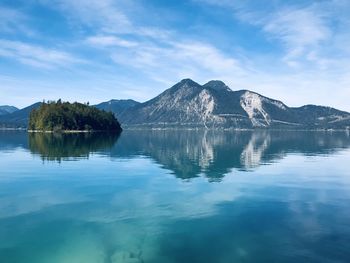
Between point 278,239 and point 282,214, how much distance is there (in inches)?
342

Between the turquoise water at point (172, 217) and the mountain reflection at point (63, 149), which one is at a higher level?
the mountain reflection at point (63, 149)

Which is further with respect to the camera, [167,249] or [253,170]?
[253,170]

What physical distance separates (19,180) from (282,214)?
41.6 metres

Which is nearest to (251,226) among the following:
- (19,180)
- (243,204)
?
(243,204)

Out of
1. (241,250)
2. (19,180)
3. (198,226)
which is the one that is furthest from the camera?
(19,180)

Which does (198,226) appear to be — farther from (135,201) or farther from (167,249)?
(135,201)

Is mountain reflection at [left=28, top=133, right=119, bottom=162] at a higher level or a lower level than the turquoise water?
higher

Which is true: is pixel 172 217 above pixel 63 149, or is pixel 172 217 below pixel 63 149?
below

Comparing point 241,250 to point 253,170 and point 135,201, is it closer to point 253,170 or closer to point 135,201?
point 135,201

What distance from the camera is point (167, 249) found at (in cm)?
2700

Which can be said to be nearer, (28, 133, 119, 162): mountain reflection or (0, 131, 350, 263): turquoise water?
(0, 131, 350, 263): turquoise water

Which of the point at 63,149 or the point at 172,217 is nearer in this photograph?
the point at 172,217

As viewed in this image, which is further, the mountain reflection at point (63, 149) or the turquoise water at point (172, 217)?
the mountain reflection at point (63, 149)

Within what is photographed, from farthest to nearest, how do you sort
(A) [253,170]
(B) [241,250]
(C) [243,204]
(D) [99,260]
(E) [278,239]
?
(A) [253,170]
(C) [243,204]
(E) [278,239]
(B) [241,250]
(D) [99,260]
